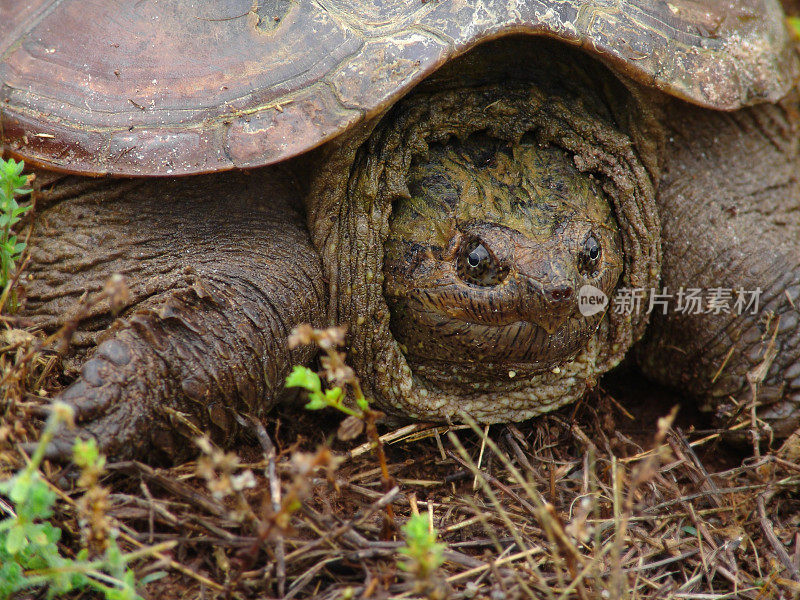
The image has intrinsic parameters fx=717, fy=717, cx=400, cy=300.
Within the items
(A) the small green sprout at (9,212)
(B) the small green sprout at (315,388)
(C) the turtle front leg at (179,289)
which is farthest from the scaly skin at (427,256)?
(B) the small green sprout at (315,388)

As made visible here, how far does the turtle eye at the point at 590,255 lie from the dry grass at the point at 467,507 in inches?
25.2

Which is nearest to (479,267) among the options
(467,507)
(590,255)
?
(590,255)

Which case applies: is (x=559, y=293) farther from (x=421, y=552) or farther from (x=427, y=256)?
(x=421, y=552)

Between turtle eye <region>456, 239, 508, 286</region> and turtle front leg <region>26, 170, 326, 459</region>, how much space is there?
58 cm

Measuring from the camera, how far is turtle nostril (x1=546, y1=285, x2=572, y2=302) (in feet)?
7.92

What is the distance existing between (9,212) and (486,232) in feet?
5.35

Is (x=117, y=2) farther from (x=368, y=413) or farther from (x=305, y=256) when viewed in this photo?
(x=368, y=413)

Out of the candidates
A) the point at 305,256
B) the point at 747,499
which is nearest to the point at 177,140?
the point at 305,256

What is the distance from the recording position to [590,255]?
104 inches

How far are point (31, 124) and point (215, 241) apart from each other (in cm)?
73

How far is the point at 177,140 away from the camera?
2377 millimetres

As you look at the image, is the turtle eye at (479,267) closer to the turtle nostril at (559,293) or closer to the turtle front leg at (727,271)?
the turtle nostril at (559,293)

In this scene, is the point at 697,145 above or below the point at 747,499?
above

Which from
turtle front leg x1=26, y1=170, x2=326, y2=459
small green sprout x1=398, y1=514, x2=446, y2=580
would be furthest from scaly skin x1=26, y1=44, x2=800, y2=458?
small green sprout x1=398, y1=514, x2=446, y2=580
